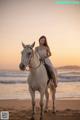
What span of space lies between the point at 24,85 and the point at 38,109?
0.38 m

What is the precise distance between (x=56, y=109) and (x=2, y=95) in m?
0.71

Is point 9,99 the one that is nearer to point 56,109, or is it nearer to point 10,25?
point 56,109

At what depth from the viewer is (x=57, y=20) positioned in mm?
4438

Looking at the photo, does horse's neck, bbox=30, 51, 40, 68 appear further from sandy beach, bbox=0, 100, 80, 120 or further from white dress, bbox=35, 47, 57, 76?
sandy beach, bbox=0, 100, 80, 120

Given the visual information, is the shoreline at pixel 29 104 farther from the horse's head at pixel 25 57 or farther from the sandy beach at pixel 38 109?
the horse's head at pixel 25 57

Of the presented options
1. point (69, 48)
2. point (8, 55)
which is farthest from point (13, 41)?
point (69, 48)

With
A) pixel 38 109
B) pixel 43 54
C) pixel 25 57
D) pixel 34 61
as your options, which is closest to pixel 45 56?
pixel 43 54

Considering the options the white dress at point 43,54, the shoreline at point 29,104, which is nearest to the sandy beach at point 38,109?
the shoreline at point 29,104

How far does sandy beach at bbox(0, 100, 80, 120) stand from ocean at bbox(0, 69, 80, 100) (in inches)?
2.8

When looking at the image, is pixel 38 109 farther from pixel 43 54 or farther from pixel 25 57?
pixel 25 57

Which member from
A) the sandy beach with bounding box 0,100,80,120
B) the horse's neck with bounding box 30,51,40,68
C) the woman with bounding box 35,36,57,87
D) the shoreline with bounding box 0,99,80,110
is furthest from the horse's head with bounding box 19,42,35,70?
the shoreline with bounding box 0,99,80,110

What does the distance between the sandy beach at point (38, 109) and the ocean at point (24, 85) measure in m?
0.07

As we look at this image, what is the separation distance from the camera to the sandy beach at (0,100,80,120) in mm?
3885

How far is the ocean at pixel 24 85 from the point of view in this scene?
13.9 feet
